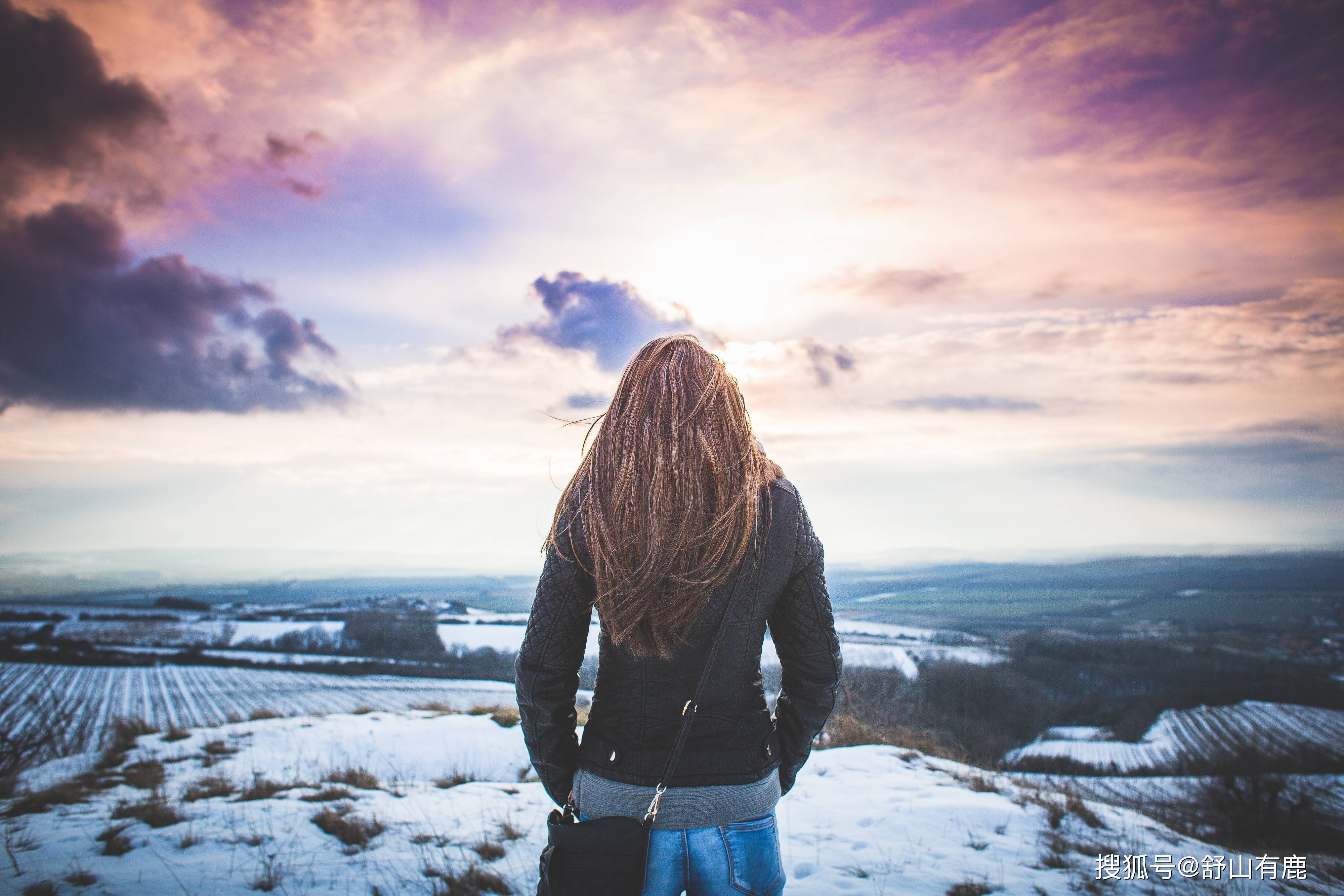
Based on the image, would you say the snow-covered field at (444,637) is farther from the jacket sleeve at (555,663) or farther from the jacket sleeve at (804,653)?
the jacket sleeve at (555,663)

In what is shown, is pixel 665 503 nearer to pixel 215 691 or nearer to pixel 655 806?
pixel 655 806

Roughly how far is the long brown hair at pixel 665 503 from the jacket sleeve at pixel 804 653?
1.06 feet

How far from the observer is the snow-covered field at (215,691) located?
21.4 meters

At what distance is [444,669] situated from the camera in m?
33.8

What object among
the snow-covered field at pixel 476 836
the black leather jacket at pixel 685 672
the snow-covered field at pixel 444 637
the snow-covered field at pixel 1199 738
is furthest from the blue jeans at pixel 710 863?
the snow-covered field at pixel 1199 738

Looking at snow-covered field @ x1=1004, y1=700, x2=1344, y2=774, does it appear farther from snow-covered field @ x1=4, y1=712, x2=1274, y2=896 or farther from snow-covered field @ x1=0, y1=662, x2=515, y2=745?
snow-covered field @ x1=0, y1=662, x2=515, y2=745

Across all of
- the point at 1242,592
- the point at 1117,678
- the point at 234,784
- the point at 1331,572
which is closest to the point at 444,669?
the point at 234,784

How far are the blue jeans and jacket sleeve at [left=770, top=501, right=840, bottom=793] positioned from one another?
283 millimetres

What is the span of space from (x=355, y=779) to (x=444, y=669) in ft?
99.7

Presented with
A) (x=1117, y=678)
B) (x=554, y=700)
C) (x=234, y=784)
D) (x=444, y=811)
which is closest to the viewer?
(x=554, y=700)

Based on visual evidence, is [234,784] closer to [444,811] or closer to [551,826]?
[444,811]

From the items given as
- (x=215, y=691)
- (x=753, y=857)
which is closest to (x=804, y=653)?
(x=753, y=857)

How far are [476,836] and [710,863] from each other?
454cm

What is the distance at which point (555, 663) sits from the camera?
197 cm
